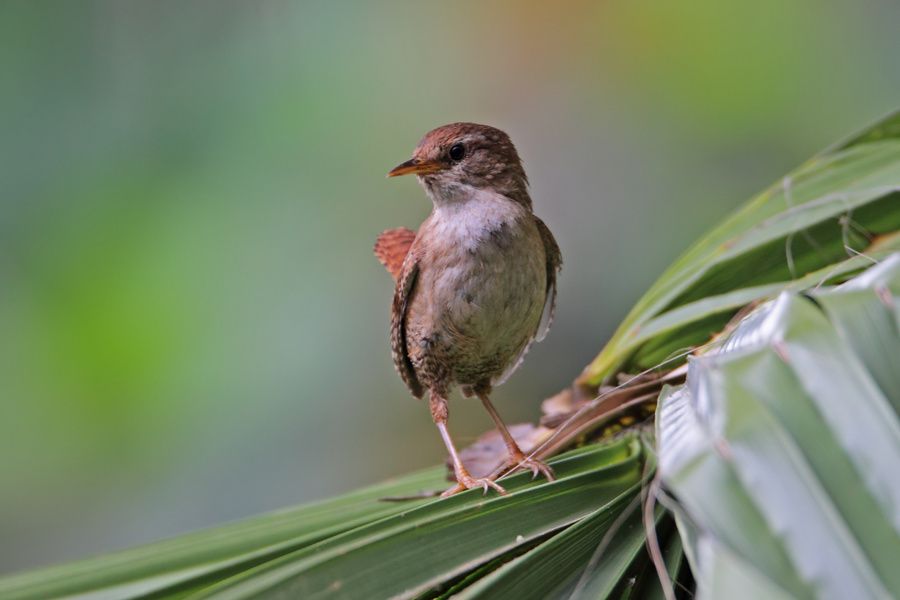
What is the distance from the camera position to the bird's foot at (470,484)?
1344 mm

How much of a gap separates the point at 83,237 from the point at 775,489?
4.25 meters

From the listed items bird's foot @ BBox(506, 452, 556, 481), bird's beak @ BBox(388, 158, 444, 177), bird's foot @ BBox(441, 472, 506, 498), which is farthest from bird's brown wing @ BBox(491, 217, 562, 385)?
bird's foot @ BBox(506, 452, 556, 481)

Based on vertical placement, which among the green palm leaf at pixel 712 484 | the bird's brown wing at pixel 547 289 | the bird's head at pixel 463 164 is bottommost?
the green palm leaf at pixel 712 484

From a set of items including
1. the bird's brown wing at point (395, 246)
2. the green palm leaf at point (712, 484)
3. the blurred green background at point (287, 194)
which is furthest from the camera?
the blurred green background at point (287, 194)

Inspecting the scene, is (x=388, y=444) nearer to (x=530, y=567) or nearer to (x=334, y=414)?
(x=334, y=414)

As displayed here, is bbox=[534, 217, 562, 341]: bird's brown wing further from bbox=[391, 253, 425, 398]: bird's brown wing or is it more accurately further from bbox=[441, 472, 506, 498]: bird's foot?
bbox=[441, 472, 506, 498]: bird's foot

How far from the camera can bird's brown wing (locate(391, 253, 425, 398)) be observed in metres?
2.03

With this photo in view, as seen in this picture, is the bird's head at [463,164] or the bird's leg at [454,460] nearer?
the bird's leg at [454,460]

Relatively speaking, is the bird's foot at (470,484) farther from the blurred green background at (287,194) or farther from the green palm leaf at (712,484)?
the blurred green background at (287,194)

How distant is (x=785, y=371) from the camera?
0.78 m

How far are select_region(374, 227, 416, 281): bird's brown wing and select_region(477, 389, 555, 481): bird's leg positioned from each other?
17.2 inches

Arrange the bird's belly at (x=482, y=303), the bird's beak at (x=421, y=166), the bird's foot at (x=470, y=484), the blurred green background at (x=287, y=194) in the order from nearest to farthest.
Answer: the bird's foot at (x=470, y=484), the bird's belly at (x=482, y=303), the bird's beak at (x=421, y=166), the blurred green background at (x=287, y=194)

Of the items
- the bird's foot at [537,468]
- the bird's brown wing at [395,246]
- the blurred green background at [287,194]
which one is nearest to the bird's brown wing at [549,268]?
the bird's brown wing at [395,246]

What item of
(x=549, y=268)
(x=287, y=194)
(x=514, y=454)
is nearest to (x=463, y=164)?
(x=549, y=268)
